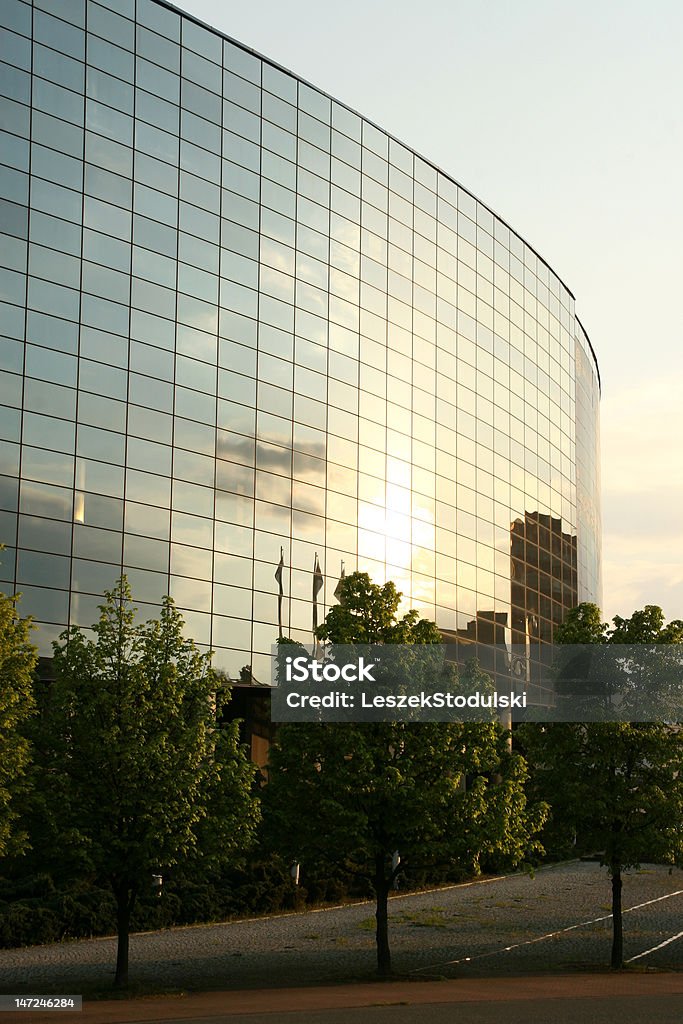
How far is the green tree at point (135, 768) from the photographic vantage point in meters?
26.6

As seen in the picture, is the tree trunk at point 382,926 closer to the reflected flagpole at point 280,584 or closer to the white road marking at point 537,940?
the white road marking at point 537,940

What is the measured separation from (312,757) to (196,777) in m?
3.52

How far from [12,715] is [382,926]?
32.5 ft

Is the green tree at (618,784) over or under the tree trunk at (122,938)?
over

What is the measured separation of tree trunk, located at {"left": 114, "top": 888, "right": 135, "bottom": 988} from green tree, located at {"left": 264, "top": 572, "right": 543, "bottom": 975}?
4.16m

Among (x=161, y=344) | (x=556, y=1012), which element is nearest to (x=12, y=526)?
(x=161, y=344)

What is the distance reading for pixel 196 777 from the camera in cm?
2734

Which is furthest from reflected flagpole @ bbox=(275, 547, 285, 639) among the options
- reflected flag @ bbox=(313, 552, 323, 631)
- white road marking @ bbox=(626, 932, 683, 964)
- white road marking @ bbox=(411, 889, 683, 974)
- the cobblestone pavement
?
white road marking @ bbox=(626, 932, 683, 964)

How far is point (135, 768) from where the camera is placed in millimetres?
26859

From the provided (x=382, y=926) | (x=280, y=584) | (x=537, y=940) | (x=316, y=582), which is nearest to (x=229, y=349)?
(x=280, y=584)

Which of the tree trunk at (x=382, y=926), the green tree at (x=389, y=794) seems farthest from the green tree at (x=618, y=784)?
the tree trunk at (x=382, y=926)

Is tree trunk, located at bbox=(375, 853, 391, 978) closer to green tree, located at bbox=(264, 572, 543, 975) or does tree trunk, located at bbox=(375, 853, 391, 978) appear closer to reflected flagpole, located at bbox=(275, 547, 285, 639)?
green tree, located at bbox=(264, 572, 543, 975)

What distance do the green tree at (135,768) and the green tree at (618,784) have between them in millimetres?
8152

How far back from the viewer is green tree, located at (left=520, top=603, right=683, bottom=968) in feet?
99.2
